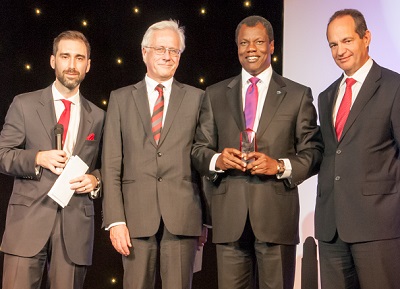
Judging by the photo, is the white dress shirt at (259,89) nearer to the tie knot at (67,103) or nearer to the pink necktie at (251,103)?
the pink necktie at (251,103)

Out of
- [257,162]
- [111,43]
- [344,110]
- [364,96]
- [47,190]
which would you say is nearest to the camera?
[257,162]

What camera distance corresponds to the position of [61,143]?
10.9 feet

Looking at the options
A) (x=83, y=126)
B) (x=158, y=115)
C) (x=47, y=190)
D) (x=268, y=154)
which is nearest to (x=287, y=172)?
(x=268, y=154)

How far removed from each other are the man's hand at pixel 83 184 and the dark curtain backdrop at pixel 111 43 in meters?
1.44

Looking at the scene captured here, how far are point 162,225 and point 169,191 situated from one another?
0.61 feet

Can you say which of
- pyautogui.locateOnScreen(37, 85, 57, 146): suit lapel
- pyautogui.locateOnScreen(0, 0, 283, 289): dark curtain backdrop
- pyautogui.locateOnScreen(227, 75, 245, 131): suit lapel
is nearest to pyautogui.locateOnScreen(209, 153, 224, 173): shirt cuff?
pyautogui.locateOnScreen(227, 75, 245, 131): suit lapel

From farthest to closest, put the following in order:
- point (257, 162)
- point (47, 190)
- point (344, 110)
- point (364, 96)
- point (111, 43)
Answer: point (111, 43)
point (47, 190)
point (344, 110)
point (364, 96)
point (257, 162)

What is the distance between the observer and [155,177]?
331cm

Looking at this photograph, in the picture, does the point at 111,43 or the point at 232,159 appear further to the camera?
the point at 111,43

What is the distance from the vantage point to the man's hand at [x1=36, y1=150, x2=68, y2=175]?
3254 mm

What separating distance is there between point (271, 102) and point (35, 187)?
4.44 feet

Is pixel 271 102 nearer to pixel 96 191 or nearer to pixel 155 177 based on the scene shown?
pixel 155 177

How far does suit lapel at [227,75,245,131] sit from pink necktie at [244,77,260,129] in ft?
0.09

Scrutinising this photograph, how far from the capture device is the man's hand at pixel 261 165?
9.91ft
